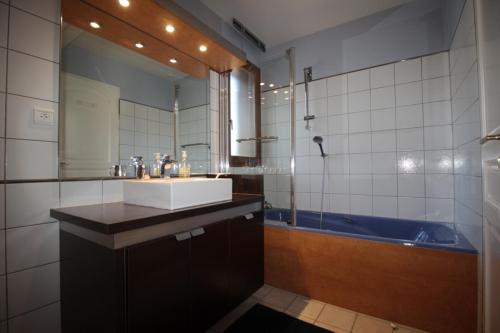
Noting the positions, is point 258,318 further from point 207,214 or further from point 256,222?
point 207,214

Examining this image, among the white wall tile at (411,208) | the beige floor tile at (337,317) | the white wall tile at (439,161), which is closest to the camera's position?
the beige floor tile at (337,317)

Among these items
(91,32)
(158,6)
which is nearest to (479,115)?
(158,6)

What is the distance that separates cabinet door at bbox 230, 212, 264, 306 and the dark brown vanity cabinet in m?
0.01

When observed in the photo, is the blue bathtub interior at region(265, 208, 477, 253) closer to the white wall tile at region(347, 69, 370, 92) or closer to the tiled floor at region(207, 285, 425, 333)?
the tiled floor at region(207, 285, 425, 333)

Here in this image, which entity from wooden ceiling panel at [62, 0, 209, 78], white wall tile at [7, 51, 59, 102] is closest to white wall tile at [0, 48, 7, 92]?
white wall tile at [7, 51, 59, 102]

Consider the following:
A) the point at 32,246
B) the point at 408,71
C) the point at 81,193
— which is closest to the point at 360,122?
the point at 408,71

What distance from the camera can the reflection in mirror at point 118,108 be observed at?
47.9 inches

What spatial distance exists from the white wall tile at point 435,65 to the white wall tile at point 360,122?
532 millimetres

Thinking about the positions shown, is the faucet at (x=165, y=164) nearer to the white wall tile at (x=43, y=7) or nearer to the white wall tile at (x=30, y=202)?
the white wall tile at (x=30, y=202)

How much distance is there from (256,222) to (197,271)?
0.65m

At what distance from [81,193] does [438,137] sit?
103 inches

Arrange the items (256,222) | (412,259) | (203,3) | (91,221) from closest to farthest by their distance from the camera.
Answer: (91,221) < (412,259) < (256,222) < (203,3)

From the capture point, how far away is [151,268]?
0.96 meters

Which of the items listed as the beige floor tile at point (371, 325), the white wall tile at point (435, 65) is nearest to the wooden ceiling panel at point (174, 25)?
the white wall tile at point (435, 65)
